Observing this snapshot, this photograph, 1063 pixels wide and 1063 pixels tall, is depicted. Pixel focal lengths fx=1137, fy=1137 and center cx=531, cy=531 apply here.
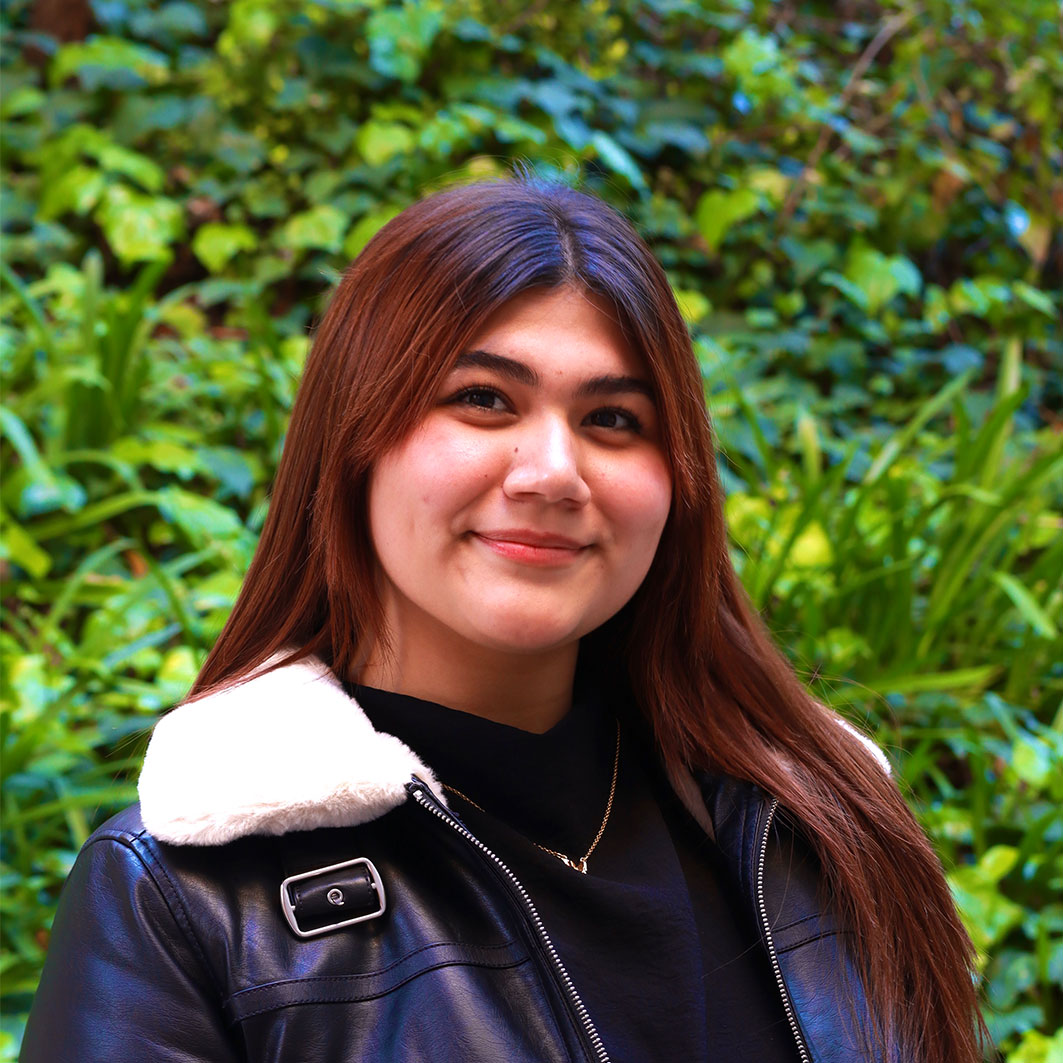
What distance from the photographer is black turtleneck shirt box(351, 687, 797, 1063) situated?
1.20 metres

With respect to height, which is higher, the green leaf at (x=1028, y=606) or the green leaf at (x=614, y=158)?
the green leaf at (x=614, y=158)

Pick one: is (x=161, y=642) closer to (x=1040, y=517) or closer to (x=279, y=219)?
(x=279, y=219)

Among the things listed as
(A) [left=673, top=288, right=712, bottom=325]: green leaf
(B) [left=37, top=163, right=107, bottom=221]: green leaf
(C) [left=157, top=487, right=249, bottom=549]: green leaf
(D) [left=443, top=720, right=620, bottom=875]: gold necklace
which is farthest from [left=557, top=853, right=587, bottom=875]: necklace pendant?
(B) [left=37, top=163, right=107, bottom=221]: green leaf

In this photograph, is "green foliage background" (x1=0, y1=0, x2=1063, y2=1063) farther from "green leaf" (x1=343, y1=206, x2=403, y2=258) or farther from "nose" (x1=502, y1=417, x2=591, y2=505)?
"nose" (x1=502, y1=417, x2=591, y2=505)

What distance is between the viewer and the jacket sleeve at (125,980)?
3.37 feet

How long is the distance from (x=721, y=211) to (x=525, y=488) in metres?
3.43

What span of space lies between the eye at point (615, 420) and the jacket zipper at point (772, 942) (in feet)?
1.69

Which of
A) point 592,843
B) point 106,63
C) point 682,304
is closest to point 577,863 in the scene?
point 592,843

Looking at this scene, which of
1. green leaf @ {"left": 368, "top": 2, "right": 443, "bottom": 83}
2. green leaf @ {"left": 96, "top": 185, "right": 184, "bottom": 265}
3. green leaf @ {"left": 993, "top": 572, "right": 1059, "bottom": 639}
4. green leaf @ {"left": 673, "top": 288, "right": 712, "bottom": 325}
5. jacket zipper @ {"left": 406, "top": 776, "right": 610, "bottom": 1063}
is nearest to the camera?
jacket zipper @ {"left": 406, "top": 776, "right": 610, "bottom": 1063}

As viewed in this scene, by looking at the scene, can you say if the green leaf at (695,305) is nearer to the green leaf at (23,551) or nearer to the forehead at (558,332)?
the green leaf at (23,551)

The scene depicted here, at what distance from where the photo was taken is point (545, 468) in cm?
116

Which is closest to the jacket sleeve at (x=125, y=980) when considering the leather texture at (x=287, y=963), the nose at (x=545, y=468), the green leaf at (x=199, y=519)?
the leather texture at (x=287, y=963)

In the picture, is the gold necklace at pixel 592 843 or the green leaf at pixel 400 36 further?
the green leaf at pixel 400 36

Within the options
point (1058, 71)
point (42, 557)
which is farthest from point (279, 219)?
point (1058, 71)
